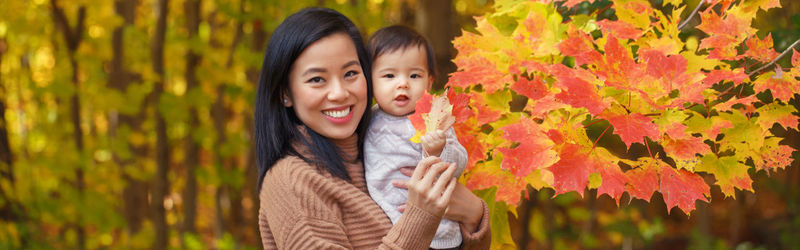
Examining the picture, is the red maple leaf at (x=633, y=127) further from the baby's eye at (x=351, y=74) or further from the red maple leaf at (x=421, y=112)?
the baby's eye at (x=351, y=74)

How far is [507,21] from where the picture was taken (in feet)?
6.51

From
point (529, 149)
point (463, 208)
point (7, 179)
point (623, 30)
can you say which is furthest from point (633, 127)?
point (7, 179)

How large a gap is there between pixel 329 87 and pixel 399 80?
219 mm

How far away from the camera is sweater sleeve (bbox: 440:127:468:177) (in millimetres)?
1601

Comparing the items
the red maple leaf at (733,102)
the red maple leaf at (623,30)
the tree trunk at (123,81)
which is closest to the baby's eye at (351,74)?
the red maple leaf at (623,30)

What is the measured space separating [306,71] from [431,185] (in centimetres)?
45

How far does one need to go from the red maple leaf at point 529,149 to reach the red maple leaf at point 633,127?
15 centimetres

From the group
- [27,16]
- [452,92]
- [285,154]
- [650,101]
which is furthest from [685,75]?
[27,16]

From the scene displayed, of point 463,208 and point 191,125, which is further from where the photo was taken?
point 191,125

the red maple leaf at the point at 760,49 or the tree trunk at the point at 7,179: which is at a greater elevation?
the red maple leaf at the point at 760,49

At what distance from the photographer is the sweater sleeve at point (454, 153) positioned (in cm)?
160

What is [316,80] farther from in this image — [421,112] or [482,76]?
[482,76]

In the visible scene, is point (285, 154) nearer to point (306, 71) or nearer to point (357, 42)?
point (306, 71)

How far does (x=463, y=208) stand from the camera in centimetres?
172
